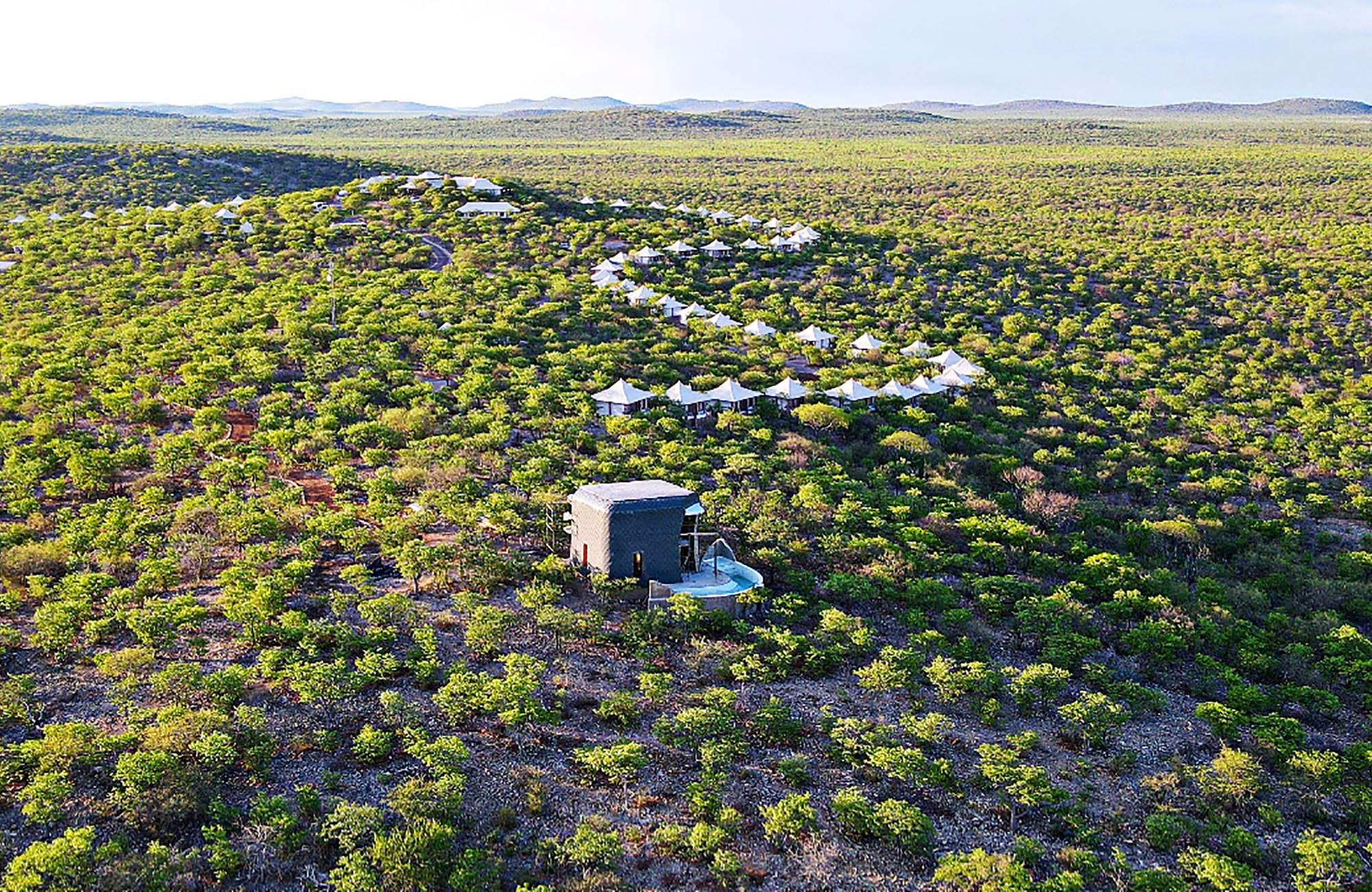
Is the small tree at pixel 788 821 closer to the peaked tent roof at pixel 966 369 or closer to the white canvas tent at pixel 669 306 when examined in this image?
the peaked tent roof at pixel 966 369

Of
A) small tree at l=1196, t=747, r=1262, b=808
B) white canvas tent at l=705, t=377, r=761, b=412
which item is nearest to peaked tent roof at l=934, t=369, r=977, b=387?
white canvas tent at l=705, t=377, r=761, b=412

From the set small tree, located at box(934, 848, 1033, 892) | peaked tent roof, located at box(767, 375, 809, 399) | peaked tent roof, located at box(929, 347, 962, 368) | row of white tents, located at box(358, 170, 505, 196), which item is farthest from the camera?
row of white tents, located at box(358, 170, 505, 196)

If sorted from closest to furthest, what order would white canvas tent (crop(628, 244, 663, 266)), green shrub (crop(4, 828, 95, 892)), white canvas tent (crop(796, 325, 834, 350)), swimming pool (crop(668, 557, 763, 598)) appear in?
green shrub (crop(4, 828, 95, 892)), swimming pool (crop(668, 557, 763, 598)), white canvas tent (crop(796, 325, 834, 350)), white canvas tent (crop(628, 244, 663, 266))

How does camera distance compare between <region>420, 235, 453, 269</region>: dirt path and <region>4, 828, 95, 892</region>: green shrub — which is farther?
<region>420, 235, 453, 269</region>: dirt path

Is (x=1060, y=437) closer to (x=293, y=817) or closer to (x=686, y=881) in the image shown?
(x=686, y=881)

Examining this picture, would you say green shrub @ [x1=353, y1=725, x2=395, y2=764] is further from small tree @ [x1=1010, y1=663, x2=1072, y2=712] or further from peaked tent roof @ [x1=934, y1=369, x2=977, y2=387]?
peaked tent roof @ [x1=934, y1=369, x2=977, y2=387]

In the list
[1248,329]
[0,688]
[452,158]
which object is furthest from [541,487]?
[452,158]

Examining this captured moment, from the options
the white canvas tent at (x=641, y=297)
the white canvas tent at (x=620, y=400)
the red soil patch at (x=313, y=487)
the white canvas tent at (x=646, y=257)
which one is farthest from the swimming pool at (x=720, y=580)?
the white canvas tent at (x=646, y=257)
